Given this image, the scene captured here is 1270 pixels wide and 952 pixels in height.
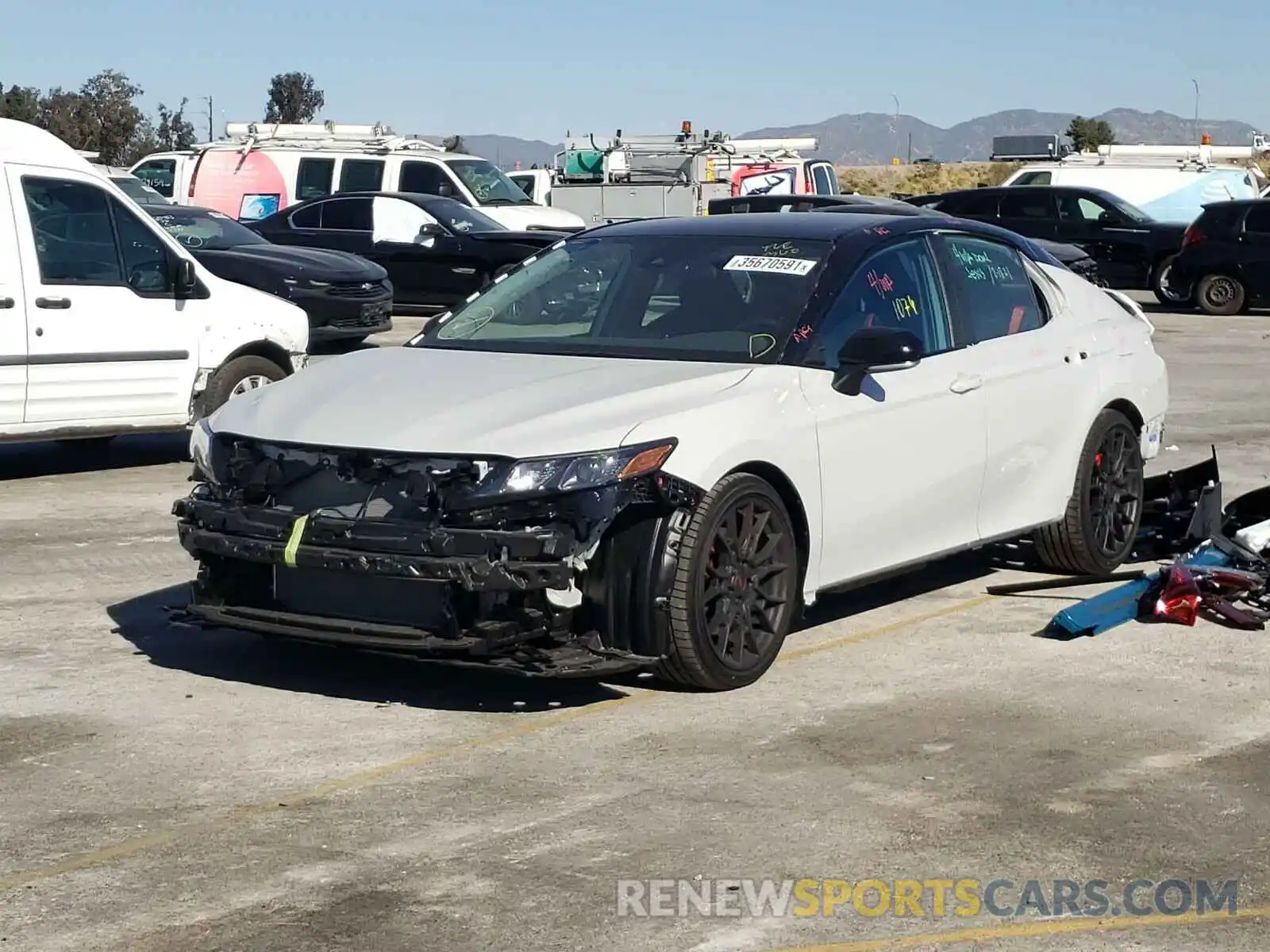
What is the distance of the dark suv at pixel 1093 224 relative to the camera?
27.3 meters

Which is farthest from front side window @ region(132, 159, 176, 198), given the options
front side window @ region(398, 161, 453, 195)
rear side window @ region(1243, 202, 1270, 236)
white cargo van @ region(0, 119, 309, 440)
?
white cargo van @ region(0, 119, 309, 440)

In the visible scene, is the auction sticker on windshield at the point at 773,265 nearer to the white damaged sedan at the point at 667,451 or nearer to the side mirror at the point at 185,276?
the white damaged sedan at the point at 667,451

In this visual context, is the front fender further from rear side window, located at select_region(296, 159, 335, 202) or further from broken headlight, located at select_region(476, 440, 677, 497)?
rear side window, located at select_region(296, 159, 335, 202)

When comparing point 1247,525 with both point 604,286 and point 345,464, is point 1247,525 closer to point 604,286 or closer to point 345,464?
point 604,286

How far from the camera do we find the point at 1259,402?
604 inches

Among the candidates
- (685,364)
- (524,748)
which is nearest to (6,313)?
(685,364)

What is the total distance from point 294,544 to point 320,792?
974mm

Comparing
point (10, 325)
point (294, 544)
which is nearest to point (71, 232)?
point (10, 325)

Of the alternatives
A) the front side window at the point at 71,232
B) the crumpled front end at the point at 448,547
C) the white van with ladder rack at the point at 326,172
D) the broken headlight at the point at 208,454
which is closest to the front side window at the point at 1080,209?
the white van with ladder rack at the point at 326,172

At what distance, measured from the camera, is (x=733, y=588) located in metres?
6.18

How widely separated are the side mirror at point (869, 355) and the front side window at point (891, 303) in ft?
0.22

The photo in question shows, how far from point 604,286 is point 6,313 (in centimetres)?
429

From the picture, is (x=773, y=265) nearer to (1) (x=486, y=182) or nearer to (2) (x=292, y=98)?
(1) (x=486, y=182)

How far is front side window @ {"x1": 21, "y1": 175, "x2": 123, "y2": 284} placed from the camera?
1032 centimetres
